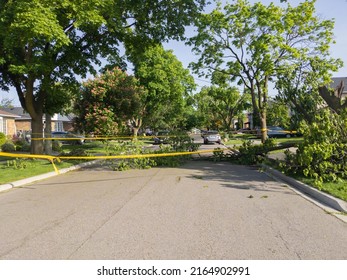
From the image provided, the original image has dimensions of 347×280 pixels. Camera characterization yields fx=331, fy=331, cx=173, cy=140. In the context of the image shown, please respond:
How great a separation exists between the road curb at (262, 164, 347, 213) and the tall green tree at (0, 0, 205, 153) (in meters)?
8.20

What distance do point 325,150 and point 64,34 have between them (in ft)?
29.8

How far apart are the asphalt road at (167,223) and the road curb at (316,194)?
15.0 inches

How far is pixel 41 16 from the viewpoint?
10.5 metres

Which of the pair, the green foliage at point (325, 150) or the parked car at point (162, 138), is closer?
the green foliage at point (325, 150)

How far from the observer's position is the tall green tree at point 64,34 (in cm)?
1090

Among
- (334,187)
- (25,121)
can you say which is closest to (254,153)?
(334,187)

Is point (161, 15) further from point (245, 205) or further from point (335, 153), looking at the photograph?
point (245, 205)

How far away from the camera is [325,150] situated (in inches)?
341

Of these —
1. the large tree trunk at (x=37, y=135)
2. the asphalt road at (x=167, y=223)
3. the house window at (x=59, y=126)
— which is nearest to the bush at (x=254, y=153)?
the asphalt road at (x=167, y=223)

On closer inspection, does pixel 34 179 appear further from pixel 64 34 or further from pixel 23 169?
pixel 64 34

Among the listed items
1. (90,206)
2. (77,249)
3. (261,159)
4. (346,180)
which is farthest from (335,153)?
(77,249)

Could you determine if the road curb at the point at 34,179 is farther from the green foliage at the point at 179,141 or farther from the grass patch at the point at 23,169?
the green foliage at the point at 179,141

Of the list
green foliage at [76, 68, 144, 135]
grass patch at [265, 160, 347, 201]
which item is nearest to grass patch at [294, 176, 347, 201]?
grass patch at [265, 160, 347, 201]
